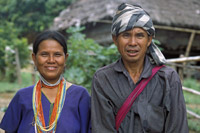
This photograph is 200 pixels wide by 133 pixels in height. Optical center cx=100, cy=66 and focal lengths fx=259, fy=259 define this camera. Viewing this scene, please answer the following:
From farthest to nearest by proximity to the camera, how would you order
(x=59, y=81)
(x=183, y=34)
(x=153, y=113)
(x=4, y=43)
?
(x=4, y=43) → (x=183, y=34) → (x=59, y=81) → (x=153, y=113)

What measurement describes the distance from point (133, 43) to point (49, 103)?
33.0 inches

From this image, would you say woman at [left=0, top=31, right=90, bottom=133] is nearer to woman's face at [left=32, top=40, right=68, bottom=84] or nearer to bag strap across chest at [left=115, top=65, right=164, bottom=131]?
woman's face at [left=32, top=40, right=68, bottom=84]

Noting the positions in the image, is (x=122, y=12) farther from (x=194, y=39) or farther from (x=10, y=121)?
(x=194, y=39)

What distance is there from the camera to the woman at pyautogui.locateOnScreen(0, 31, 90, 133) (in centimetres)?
207

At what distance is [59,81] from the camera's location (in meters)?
2.23

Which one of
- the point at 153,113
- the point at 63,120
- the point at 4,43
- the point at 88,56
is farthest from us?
the point at 4,43

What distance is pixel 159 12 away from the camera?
7.62 metres

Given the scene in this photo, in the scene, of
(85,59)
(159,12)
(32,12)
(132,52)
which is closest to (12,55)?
(32,12)

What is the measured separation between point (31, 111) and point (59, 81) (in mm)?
341

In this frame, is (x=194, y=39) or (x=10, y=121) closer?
(x=10, y=121)

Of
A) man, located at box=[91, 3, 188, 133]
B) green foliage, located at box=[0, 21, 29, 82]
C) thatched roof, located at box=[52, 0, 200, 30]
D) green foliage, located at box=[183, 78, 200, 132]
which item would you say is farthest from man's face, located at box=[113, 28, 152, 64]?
green foliage, located at box=[0, 21, 29, 82]

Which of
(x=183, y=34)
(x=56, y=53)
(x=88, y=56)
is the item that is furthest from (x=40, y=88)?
(x=183, y=34)

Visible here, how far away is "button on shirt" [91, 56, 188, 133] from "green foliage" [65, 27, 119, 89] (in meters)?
1.98

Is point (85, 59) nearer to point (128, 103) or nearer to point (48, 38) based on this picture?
point (48, 38)
